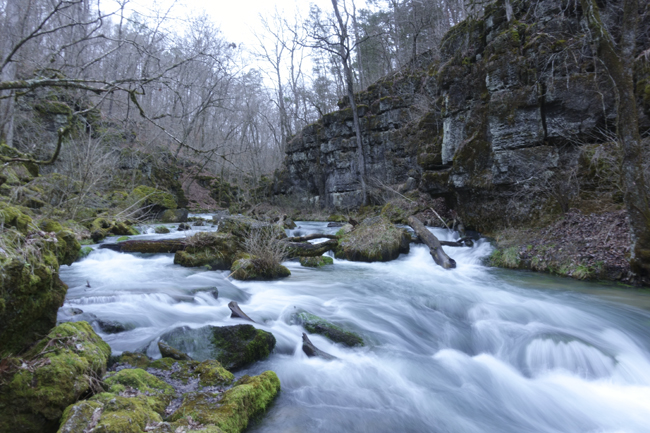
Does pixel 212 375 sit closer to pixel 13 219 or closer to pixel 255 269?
pixel 13 219

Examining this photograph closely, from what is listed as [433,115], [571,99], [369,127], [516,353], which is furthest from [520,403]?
[369,127]

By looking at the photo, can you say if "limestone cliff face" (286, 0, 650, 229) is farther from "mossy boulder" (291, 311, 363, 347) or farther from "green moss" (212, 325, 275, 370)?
"green moss" (212, 325, 275, 370)

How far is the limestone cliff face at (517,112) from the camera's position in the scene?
9.07 m

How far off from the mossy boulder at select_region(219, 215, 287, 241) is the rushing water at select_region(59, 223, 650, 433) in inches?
57.0

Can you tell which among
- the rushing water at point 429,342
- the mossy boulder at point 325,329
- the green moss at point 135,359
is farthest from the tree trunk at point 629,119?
the green moss at point 135,359

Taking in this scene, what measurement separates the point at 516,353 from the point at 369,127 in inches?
761

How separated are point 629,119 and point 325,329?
673cm

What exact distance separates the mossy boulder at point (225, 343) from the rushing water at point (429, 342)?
0.70 ft

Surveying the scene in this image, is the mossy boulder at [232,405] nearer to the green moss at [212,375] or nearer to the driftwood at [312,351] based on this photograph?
the green moss at [212,375]

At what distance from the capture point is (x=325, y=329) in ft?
17.6

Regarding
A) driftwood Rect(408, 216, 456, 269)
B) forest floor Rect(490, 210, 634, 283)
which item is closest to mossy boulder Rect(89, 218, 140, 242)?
Result: driftwood Rect(408, 216, 456, 269)

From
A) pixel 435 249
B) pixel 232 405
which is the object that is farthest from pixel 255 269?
pixel 435 249

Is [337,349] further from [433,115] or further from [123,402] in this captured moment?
[433,115]

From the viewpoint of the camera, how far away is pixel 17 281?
9.36ft
